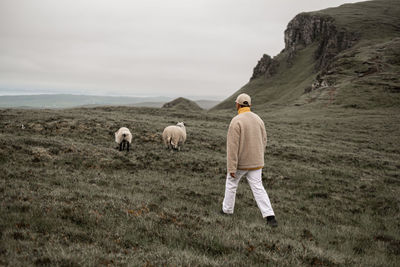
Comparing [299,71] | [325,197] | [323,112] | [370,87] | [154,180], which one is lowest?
[325,197]

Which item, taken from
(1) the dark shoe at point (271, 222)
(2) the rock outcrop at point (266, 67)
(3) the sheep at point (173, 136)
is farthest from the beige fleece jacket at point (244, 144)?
(2) the rock outcrop at point (266, 67)

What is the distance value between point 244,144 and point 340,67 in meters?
105

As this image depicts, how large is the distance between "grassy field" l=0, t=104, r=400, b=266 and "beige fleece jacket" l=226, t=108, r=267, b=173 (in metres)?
1.77

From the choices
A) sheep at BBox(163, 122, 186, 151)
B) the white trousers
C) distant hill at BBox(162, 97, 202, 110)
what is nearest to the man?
the white trousers

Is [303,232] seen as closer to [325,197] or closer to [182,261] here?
[182,261]

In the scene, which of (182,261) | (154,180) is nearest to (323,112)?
(154,180)

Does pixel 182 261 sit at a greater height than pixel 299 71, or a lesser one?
lesser

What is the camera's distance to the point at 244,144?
7828 mm

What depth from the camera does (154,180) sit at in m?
12.6

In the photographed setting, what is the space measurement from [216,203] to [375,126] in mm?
41788

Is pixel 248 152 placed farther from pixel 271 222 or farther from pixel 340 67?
pixel 340 67

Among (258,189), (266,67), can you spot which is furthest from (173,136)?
(266,67)

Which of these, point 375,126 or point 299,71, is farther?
point 299,71

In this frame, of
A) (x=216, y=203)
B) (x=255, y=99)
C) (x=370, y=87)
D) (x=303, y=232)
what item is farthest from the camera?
(x=255, y=99)
